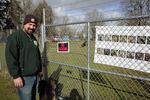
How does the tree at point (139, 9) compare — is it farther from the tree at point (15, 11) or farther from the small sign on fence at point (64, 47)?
the tree at point (15, 11)

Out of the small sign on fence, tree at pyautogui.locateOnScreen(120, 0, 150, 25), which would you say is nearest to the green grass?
the small sign on fence

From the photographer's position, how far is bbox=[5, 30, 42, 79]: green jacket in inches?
207

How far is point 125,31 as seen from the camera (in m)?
4.95

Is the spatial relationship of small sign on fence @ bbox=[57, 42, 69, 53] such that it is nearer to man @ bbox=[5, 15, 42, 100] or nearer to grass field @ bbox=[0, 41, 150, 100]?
grass field @ bbox=[0, 41, 150, 100]

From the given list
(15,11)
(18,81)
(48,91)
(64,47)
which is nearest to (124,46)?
(18,81)

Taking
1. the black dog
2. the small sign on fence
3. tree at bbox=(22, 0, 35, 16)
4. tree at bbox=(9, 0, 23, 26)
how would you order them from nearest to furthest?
the black dog → the small sign on fence → tree at bbox=(22, 0, 35, 16) → tree at bbox=(9, 0, 23, 26)

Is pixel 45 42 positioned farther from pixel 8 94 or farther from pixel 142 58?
pixel 142 58

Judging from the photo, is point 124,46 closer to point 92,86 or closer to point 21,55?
point 21,55

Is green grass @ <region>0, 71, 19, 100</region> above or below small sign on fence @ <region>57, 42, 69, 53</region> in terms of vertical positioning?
below

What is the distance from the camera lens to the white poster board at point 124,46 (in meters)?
4.66

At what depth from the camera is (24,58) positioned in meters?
5.49

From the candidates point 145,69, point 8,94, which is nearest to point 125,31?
point 145,69

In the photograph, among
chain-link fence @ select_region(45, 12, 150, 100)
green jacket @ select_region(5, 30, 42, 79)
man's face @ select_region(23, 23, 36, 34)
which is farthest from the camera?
man's face @ select_region(23, 23, 36, 34)

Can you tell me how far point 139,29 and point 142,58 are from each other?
45cm
